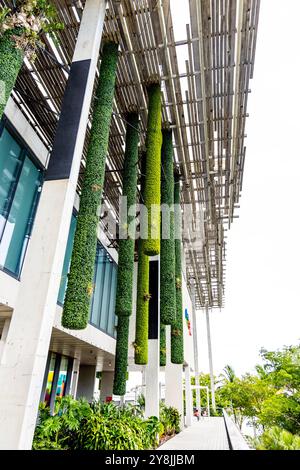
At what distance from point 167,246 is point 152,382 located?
Result: 4.74 meters

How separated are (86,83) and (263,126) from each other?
8.94 metres

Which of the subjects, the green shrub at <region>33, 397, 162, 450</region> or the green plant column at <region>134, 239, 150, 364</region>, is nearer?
the green shrub at <region>33, 397, 162, 450</region>

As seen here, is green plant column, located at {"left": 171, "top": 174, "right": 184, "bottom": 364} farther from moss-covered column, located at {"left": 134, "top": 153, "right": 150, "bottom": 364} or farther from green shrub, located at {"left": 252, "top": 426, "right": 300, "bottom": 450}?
green shrub, located at {"left": 252, "top": 426, "right": 300, "bottom": 450}

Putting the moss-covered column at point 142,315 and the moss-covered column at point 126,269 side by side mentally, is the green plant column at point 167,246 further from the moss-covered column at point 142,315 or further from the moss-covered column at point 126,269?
the moss-covered column at point 126,269

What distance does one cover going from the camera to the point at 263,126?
12508 mm

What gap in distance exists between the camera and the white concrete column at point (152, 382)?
32.6 ft

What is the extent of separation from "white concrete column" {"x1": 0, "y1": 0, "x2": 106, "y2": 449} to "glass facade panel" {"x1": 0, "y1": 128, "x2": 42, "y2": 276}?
2.48 metres

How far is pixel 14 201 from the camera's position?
24.8ft

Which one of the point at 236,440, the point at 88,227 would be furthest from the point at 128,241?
the point at 236,440

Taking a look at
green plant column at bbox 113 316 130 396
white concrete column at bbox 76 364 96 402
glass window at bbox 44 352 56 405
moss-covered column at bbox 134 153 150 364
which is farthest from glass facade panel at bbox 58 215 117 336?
white concrete column at bbox 76 364 96 402

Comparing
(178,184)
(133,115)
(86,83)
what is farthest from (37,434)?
(178,184)

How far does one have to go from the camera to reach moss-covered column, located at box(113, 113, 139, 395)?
27.4ft

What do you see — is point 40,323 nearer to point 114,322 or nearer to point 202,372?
point 114,322

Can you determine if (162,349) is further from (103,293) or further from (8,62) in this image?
(8,62)
